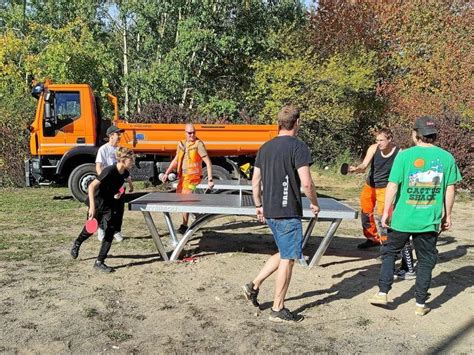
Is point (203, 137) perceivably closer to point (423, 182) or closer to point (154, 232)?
point (154, 232)

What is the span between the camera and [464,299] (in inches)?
202

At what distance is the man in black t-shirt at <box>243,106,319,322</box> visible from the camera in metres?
4.16

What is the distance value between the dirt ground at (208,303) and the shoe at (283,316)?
56 mm

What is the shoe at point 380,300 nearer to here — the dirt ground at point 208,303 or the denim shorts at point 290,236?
the dirt ground at point 208,303

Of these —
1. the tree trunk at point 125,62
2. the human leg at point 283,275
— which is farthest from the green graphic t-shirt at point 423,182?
the tree trunk at point 125,62

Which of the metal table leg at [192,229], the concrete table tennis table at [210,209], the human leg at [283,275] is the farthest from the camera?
the metal table leg at [192,229]

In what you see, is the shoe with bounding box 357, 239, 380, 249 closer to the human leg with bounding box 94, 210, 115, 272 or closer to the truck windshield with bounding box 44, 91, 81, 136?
the human leg with bounding box 94, 210, 115, 272

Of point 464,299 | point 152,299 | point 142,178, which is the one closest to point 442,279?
point 464,299

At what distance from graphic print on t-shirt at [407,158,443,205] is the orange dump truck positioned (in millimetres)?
7130

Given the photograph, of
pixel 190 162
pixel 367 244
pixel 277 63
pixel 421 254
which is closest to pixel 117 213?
pixel 190 162

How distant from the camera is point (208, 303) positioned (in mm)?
4809

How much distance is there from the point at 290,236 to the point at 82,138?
8.10 meters

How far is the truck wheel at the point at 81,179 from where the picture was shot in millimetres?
11125

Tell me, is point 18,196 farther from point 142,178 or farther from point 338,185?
point 338,185
